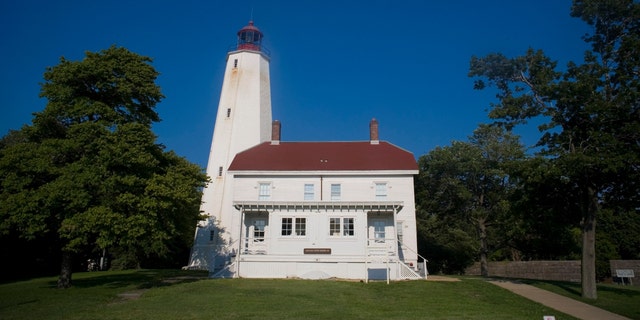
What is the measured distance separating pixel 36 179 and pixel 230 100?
55.2 ft

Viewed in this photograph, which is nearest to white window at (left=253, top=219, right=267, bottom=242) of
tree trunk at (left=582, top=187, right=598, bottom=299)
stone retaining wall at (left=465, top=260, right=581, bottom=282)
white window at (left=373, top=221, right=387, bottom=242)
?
white window at (left=373, top=221, right=387, bottom=242)

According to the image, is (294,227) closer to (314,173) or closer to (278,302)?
(314,173)

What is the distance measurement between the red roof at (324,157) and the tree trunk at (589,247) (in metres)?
10.6

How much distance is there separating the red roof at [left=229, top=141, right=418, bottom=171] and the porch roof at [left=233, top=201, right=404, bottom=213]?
437 centimetres

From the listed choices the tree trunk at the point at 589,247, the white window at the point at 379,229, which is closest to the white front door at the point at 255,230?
the white window at the point at 379,229

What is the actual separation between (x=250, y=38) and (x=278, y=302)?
27.2 metres

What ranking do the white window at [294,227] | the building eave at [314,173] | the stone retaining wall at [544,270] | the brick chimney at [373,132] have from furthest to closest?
1. the brick chimney at [373,132]
2. the stone retaining wall at [544,270]
3. the building eave at [314,173]
4. the white window at [294,227]

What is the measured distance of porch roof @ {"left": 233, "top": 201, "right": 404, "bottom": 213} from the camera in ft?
74.8

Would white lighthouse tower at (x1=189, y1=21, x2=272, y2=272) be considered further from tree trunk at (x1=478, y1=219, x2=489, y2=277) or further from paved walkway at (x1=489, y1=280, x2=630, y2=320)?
tree trunk at (x1=478, y1=219, x2=489, y2=277)

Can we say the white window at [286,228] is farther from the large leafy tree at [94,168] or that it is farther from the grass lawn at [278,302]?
the large leafy tree at [94,168]

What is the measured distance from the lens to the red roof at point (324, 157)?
27.5m

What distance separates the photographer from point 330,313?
12.2 meters

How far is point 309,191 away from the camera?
89.4ft

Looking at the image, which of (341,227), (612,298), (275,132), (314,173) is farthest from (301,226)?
(612,298)
